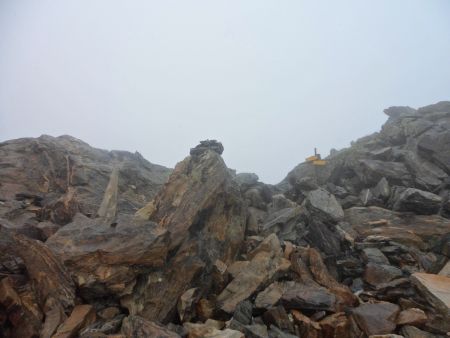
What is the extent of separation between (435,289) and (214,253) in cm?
981

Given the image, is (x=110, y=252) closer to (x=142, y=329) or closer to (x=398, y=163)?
(x=142, y=329)

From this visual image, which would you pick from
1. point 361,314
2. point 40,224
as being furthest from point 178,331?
point 40,224

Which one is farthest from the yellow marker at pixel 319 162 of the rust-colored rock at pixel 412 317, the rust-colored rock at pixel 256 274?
the rust-colored rock at pixel 412 317

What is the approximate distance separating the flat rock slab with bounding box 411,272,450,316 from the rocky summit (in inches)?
2.2

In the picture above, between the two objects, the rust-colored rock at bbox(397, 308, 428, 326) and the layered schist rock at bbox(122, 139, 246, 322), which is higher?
the layered schist rock at bbox(122, 139, 246, 322)

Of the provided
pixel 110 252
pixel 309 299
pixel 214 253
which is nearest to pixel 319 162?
pixel 214 253

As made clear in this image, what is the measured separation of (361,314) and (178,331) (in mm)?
6942

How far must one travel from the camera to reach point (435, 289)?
474 inches

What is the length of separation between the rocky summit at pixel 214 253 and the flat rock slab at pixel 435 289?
0.06m

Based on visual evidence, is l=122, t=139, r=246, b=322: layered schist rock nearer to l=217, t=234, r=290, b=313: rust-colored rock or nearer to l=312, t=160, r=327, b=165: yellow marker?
l=217, t=234, r=290, b=313: rust-colored rock

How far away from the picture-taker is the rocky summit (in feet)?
35.9

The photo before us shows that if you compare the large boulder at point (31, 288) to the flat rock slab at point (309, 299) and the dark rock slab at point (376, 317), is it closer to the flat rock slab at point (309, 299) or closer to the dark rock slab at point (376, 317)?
the flat rock slab at point (309, 299)

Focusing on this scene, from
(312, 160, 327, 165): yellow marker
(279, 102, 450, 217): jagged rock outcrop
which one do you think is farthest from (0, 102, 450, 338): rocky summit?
(312, 160, 327, 165): yellow marker

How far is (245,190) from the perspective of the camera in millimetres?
26922
